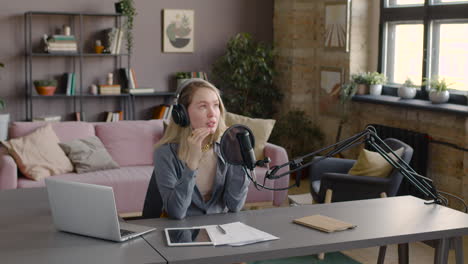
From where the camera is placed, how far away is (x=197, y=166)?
2.79 meters

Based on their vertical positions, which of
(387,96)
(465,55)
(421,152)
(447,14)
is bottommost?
(421,152)

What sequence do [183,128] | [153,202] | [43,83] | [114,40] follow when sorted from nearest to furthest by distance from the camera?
[183,128]
[153,202]
[43,83]
[114,40]

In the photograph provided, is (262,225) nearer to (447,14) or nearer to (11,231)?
(11,231)

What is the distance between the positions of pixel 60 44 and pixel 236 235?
4907 mm

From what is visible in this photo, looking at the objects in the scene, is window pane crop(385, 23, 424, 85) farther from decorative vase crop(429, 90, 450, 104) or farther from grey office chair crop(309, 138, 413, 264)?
grey office chair crop(309, 138, 413, 264)

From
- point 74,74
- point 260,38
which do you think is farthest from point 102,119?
point 260,38

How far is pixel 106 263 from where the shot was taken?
2207 mm

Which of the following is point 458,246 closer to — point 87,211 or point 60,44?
point 87,211

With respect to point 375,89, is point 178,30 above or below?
above

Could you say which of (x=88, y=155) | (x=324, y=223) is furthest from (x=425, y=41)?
(x=324, y=223)

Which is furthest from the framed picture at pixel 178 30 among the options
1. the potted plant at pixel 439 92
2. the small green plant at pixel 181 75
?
the potted plant at pixel 439 92

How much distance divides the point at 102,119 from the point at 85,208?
4.99 m

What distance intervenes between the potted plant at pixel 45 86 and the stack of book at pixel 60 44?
33 centimetres

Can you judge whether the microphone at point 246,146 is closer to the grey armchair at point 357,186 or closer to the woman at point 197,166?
the woman at point 197,166
